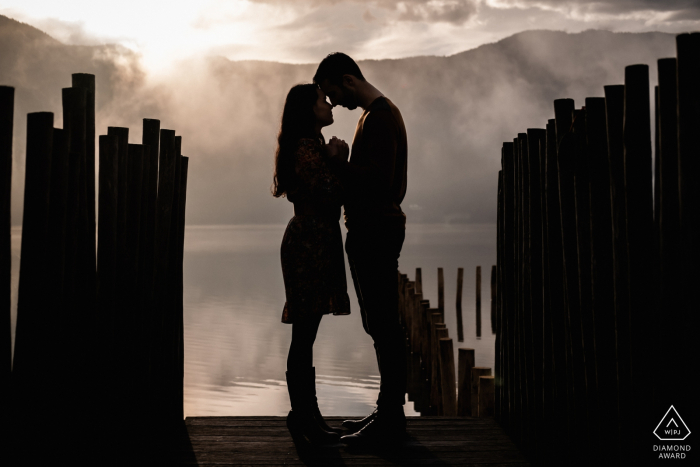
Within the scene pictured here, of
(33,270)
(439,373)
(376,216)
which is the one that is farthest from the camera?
(439,373)

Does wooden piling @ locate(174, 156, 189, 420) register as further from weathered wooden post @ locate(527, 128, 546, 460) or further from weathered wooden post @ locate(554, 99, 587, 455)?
weathered wooden post @ locate(554, 99, 587, 455)

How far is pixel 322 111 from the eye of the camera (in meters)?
4.03

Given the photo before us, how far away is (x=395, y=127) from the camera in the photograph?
13.2ft

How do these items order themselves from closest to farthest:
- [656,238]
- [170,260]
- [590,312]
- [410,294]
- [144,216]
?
[656,238] < [590,312] < [144,216] < [170,260] < [410,294]

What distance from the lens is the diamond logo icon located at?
8.15 ft

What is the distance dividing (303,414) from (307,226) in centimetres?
118

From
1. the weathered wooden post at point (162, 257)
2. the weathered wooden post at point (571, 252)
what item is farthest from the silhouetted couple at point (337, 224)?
the weathered wooden post at point (571, 252)

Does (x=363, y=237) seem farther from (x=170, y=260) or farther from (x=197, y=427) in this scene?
(x=197, y=427)

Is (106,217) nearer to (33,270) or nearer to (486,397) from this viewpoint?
(33,270)

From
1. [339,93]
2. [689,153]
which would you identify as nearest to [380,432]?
[339,93]

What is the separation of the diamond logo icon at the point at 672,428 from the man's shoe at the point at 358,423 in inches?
81.1

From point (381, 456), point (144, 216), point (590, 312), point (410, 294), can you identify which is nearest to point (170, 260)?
point (144, 216)

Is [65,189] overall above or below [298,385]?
above

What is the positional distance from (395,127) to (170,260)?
5.77 ft
